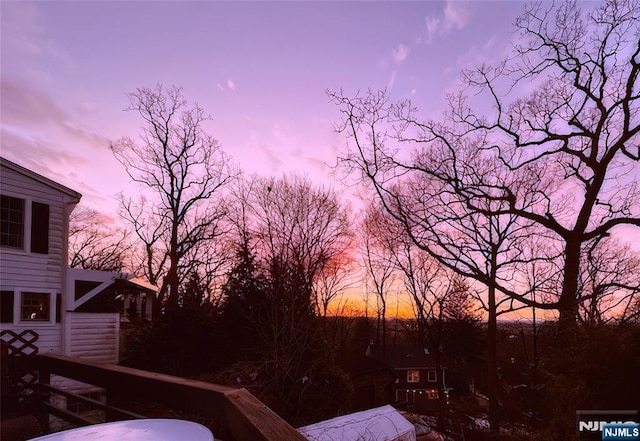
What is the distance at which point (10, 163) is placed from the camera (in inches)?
443

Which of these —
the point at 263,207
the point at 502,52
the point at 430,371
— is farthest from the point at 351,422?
the point at 430,371

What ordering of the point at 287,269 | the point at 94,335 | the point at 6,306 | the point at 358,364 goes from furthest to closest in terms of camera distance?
the point at 358,364 → the point at 94,335 → the point at 287,269 → the point at 6,306

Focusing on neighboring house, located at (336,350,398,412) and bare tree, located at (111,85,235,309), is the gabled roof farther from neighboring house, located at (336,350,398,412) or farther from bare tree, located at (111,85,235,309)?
neighboring house, located at (336,350,398,412)

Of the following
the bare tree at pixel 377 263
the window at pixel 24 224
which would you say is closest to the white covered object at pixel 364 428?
the window at pixel 24 224

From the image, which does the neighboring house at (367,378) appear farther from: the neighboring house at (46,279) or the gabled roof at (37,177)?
the gabled roof at (37,177)

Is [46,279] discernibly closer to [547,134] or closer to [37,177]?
[37,177]

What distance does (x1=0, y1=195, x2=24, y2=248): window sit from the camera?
11180 mm

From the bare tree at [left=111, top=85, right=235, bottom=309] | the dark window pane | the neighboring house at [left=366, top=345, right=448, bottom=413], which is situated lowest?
the neighboring house at [left=366, top=345, right=448, bottom=413]

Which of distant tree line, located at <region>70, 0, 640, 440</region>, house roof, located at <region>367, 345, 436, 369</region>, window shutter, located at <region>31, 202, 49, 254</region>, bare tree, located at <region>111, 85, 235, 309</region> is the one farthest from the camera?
house roof, located at <region>367, 345, 436, 369</region>

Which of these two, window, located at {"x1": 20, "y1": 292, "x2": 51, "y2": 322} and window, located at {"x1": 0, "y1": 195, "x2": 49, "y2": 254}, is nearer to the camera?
window, located at {"x1": 0, "y1": 195, "x2": 49, "y2": 254}

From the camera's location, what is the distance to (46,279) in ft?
39.6

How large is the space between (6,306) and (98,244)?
62.8 feet

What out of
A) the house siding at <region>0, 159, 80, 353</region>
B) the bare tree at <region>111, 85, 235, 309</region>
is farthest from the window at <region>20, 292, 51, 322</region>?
the bare tree at <region>111, 85, 235, 309</region>

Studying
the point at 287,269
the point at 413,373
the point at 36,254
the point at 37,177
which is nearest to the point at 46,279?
the point at 36,254
